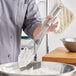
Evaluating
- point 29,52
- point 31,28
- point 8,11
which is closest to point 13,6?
point 8,11

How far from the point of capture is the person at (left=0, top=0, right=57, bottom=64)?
4.27 feet

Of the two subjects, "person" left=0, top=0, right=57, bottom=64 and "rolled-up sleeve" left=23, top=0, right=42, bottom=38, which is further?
"rolled-up sleeve" left=23, top=0, right=42, bottom=38

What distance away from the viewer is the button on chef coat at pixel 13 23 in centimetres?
130

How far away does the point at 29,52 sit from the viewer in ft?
2.53

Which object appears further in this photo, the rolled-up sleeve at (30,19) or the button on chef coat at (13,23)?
the rolled-up sleeve at (30,19)

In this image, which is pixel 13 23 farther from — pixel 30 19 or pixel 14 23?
pixel 30 19

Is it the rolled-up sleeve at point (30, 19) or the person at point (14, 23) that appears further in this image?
the rolled-up sleeve at point (30, 19)

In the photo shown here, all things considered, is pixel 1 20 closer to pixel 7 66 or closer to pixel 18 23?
pixel 18 23

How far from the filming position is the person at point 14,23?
1302mm

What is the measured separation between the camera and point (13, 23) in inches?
53.2

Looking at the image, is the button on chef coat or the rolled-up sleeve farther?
the rolled-up sleeve

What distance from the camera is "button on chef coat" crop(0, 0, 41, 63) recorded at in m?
1.30

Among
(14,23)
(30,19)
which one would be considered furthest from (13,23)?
(30,19)

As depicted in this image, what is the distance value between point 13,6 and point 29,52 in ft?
2.07
